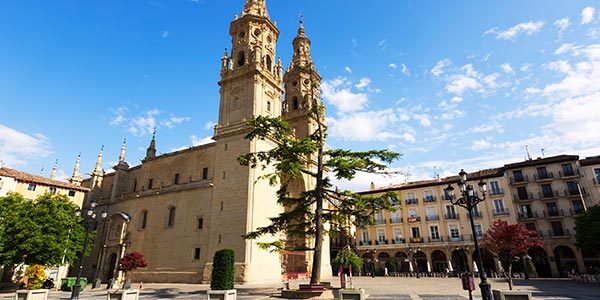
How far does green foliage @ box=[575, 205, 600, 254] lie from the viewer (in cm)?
2547

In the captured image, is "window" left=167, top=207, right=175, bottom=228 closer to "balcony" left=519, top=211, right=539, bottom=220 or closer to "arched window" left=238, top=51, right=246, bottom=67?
"arched window" left=238, top=51, right=246, bottom=67

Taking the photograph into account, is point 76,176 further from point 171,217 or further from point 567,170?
point 567,170

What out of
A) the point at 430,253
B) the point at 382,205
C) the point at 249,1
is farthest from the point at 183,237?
the point at 430,253

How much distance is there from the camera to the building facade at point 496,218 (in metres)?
34.0

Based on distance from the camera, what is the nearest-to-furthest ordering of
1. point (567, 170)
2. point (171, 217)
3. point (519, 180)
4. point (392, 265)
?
point (171, 217) < point (567, 170) < point (519, 180) < point (392, 265)

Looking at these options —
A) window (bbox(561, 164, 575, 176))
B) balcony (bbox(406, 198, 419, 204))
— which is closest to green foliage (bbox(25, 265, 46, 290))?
balcony (bbox(406, 198, 419, 204))

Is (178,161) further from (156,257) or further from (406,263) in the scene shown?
(406,263)

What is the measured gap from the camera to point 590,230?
26.0 m

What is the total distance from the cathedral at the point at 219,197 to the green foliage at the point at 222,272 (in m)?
7.57

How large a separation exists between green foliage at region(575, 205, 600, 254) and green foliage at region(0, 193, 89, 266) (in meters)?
42.2

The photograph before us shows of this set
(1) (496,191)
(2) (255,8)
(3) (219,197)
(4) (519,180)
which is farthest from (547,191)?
(2) (255,8)

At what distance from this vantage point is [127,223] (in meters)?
33.6

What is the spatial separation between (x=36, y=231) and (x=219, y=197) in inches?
519

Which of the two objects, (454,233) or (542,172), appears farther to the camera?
(454,233)
